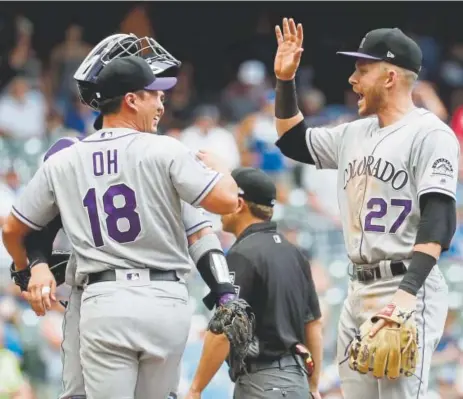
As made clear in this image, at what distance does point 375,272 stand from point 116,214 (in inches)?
45.1

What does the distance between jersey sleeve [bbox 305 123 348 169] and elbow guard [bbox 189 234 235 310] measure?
798 mm

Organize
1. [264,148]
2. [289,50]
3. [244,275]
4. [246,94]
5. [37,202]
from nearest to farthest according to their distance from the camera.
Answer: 1. [37,202]
2. [289,50]
3. [244,275]
4. [264,148]
5. [246,94]

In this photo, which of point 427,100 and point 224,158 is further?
point 427,100

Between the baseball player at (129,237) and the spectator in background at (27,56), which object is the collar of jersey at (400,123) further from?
the spectator in background at (27,56)

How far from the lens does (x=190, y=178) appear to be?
4543 millimetres

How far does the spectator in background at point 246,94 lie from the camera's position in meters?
13.3

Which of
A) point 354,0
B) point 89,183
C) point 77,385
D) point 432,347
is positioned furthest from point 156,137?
point 354,0

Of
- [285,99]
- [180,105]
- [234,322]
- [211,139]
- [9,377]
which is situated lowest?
[9,377]

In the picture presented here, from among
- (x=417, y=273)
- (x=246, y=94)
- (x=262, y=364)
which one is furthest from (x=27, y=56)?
(x=417, y=273)

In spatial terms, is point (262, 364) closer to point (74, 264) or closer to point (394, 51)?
point (74, 264)

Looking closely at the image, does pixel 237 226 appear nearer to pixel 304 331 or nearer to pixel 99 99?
pixel 304 331

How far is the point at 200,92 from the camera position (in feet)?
46.6

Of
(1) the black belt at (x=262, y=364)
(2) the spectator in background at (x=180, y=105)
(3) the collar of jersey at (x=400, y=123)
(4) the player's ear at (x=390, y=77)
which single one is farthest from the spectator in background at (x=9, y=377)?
(2) the spectator in background at (x=180, y=105)

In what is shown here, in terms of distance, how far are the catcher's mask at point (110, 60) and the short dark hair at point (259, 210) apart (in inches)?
40.0
